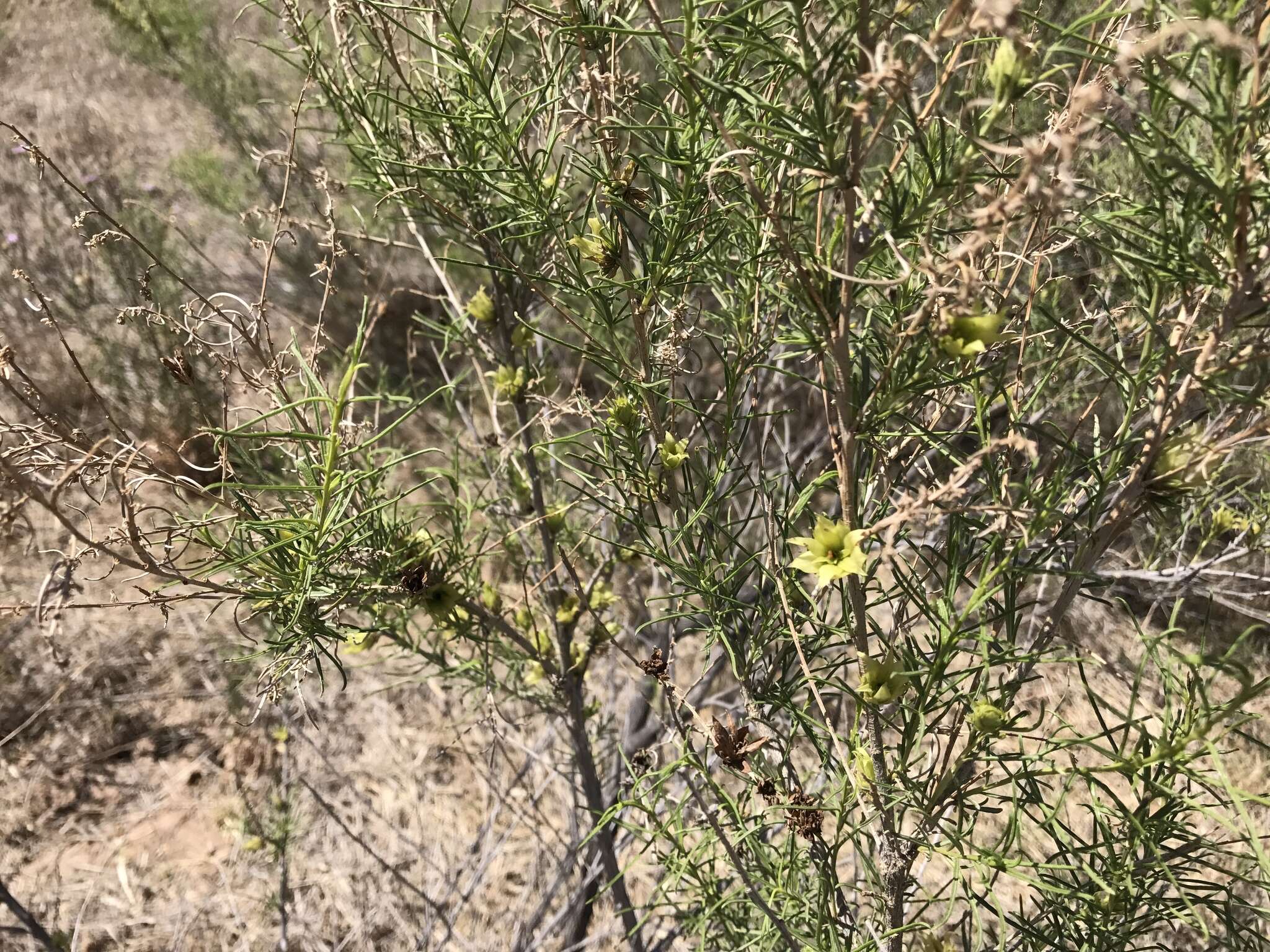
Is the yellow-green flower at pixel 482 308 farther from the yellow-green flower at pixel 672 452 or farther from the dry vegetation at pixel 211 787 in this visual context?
the dry vegetation at pixel 211 787

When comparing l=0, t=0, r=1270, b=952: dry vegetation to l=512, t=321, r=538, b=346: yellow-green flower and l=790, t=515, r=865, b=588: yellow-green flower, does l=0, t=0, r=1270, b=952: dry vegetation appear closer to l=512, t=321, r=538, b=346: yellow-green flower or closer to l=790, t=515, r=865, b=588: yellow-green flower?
l=512, t=321, r=538, b=346: yellow-green flower

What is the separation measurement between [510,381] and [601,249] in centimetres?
42

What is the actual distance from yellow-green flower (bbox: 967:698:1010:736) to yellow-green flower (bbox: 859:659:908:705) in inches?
2.4

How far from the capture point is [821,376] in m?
0.63

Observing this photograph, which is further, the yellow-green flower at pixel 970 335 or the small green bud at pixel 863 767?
the small green bud at pixel 863 767

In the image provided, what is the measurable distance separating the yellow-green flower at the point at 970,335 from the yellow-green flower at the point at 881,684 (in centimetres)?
28

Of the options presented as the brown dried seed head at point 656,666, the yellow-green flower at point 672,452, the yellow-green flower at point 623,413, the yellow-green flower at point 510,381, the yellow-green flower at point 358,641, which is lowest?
the brown dried seed head at point 656,666

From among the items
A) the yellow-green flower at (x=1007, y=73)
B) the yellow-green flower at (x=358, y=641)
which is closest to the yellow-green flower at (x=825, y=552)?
the yellow-green flower at (x=1007, y=73)

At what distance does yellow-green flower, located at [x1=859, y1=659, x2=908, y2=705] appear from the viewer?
649 mm

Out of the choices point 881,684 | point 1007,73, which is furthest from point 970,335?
→ point 881,684

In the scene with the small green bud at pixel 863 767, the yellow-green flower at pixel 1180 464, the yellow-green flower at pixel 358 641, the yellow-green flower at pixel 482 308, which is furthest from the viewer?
the yellow-green flower at pixel 482 308

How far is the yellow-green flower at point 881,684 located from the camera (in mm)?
649

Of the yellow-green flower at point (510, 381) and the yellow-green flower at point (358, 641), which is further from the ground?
the yellow-green flower at point (510, 381)

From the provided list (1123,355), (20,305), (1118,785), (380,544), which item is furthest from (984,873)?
(20,305)
